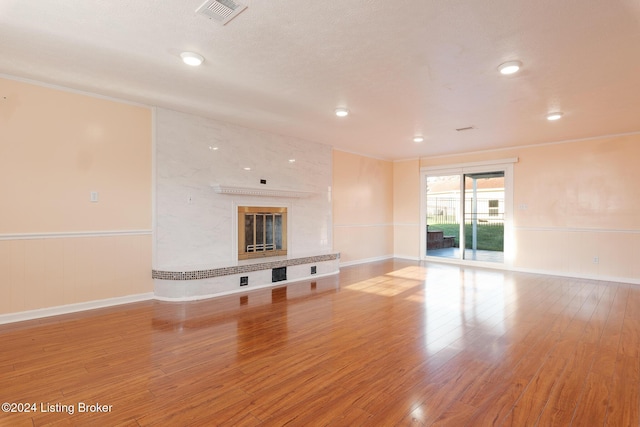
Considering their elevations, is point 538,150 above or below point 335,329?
above

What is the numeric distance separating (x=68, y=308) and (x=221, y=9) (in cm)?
356

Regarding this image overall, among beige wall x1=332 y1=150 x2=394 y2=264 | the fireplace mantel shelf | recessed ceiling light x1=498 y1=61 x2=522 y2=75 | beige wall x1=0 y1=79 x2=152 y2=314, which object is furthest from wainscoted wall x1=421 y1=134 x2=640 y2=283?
beige wall x1=0 y1=79 x2=152 y2=314

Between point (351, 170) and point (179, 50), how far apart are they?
4836mm

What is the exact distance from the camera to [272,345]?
284cm

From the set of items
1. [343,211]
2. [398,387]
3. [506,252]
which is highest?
[343,211]

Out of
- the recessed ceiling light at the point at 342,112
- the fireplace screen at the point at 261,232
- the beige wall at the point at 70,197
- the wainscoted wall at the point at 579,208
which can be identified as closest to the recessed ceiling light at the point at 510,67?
the recessed ceiling light at the point at 342,112

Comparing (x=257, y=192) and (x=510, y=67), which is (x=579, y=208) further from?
(x=257, y=192)

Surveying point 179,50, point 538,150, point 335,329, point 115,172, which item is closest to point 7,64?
point 115,172

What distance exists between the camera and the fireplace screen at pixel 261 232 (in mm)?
5254

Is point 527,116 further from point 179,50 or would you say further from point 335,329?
point 179,50

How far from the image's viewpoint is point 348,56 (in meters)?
2.84

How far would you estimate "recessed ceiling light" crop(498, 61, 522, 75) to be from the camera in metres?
2.92

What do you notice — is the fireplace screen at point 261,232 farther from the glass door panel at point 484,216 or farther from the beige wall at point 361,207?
the glass door panel at point 484,216

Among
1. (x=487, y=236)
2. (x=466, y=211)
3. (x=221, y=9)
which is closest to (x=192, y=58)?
(x=221, y=9)
